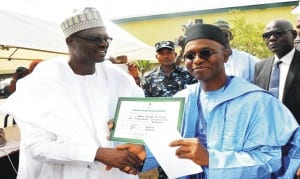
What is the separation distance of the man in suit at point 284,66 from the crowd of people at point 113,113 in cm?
139

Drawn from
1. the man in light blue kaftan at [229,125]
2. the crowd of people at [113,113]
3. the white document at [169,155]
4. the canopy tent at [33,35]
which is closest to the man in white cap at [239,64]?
the crowd of people at [113,113]

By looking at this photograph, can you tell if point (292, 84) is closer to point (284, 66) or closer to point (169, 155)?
point (284, 66)

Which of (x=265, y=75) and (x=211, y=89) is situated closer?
(x=211, y=89)

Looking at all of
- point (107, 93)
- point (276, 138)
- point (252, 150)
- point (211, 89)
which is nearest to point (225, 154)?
point (252, 150)

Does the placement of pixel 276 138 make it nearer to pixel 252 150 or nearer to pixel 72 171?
pixel 252 150

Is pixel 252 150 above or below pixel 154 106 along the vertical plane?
below

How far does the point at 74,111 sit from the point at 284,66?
2434mm

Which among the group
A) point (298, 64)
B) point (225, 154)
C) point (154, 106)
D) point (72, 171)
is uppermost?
point (298, 64)

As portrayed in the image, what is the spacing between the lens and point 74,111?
7.43ft

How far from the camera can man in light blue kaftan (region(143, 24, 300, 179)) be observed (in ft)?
5.79

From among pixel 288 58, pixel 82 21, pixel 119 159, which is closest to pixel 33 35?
pixel 82 21

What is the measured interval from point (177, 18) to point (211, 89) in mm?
19941

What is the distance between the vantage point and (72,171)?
7.62 feet

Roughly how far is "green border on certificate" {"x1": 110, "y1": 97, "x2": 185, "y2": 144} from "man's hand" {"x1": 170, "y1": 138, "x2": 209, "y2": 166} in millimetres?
210
